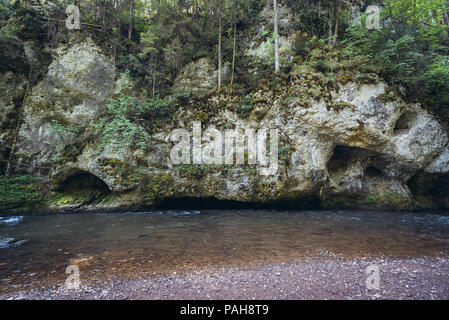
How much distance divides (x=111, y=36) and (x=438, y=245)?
65.3ft

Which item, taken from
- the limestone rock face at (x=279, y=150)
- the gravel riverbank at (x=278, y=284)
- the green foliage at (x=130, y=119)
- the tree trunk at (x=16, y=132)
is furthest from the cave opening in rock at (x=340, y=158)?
the tree trunk at (x=16, y=132)

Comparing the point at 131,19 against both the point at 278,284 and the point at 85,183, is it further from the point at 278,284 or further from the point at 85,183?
the point at 278,284

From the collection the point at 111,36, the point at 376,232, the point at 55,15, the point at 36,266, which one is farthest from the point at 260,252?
the point at 55,15

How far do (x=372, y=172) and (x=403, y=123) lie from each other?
10.3 feet

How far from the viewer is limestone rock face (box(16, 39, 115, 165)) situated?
1020 cm

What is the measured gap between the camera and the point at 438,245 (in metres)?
5.27

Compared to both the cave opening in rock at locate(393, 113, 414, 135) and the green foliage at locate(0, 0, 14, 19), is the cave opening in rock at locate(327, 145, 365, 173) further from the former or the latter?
the green foliage at locate(0, 0, 14, 19)

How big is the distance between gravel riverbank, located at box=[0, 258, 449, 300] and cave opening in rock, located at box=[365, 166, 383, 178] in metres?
8.21

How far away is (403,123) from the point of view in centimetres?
1016

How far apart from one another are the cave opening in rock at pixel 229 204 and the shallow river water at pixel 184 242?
2.05m

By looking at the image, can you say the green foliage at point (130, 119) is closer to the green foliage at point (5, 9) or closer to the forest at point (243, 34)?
the forest at point (243, 34)

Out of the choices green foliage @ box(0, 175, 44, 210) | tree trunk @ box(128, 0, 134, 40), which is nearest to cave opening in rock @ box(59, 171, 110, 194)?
green foliage @ box(0, 175, 44, 210)

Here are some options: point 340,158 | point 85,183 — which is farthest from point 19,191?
point 340,158

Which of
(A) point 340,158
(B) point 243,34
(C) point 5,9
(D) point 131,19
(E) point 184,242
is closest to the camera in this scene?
(E) point 184,242
